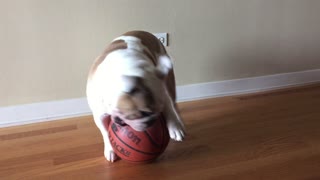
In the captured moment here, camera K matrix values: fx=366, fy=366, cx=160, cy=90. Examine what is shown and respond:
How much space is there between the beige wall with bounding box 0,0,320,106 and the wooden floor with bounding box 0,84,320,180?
269 mm

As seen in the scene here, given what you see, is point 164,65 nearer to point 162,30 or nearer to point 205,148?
point 205,148

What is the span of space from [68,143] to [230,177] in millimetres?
879

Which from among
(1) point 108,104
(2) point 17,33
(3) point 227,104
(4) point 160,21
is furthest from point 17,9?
(3) point 227,104

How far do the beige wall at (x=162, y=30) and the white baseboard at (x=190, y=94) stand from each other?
0.04 meters

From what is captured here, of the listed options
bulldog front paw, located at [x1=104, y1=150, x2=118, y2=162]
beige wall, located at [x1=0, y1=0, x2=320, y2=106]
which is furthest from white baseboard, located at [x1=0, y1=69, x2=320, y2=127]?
bulldog front paw, located at [x1=104, y1=150, x2=118, y2=162]

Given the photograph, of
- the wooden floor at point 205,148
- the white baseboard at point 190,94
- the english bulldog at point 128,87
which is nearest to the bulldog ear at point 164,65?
the english bulldog at point 128,87

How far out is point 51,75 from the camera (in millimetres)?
2203

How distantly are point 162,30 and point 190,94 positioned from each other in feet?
1.63

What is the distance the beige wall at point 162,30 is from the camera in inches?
82.6

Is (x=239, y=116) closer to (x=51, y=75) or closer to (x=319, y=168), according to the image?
(x=319, y=168)

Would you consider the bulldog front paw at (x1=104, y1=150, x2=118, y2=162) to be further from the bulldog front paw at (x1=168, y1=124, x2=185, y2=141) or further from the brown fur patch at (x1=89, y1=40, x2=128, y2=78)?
the brown fur patch at (x1=89, y1=40, x2=128, y2=78)

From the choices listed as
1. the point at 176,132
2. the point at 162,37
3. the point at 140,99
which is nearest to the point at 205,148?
the point at 176,132

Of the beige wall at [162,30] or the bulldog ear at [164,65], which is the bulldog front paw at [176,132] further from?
the beige wall at [162,30]

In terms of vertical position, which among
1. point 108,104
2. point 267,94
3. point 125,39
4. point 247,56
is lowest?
point 267,94
